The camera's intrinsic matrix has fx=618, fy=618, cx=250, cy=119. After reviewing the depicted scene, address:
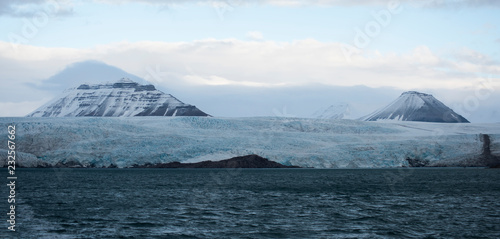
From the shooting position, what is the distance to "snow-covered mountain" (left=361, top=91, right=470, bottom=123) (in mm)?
174625

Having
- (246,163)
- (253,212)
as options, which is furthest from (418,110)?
(253,212)

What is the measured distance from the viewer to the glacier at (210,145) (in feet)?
232

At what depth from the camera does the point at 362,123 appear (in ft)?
312

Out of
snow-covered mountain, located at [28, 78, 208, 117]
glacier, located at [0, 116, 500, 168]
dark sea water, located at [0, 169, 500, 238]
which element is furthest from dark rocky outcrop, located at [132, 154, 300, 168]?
snow-covered mountain, located at [28, 78, 208, 117]

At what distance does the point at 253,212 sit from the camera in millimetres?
29281

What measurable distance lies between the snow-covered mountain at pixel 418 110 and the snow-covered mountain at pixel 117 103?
5748 cm

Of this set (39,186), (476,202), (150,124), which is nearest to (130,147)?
(150,124)

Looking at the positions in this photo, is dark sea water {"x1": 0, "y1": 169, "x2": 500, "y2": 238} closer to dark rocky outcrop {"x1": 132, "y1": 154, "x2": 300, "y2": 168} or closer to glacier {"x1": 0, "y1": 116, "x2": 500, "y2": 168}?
glacier {"x1": 0, "y1": 116, "x2": 500, "y2": 168}

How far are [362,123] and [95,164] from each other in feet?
141

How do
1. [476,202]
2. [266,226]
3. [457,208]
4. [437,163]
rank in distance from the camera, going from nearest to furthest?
[266,226], [457,208], [476,202], [437,163]

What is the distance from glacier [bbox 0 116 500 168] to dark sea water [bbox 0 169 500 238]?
26719 millimetres

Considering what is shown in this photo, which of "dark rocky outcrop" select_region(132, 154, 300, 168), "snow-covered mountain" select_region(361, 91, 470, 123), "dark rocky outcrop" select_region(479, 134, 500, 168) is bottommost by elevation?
"dark rocky outcrop" select_region(132, 154, 300, 168)

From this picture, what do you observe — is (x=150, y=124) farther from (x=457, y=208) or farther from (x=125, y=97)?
(x=125, y=97)

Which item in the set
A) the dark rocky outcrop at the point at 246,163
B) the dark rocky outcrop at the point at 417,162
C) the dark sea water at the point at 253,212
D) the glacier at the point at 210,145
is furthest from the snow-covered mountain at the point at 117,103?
the dark sea water at the point at 253,212
